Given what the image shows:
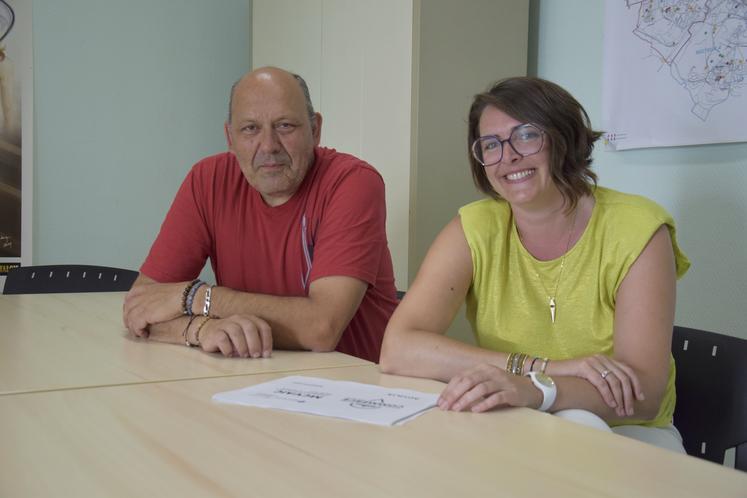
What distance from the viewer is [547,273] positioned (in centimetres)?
153

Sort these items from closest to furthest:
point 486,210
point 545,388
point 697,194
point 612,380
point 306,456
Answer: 1. point 306,456
2. point 545,388
3. point 612,380
4. point 486,210
5. point 697,194

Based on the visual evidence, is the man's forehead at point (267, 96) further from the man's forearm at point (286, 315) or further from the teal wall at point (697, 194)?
the teal wall at point (697, 194)

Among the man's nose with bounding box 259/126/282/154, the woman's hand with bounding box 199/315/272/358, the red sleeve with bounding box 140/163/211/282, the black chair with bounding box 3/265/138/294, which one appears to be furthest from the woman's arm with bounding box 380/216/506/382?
the black chair with bounding box 3/265/138/294

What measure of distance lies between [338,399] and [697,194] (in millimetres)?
1517

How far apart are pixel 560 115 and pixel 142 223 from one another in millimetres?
2540

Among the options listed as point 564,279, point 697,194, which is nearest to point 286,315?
point 564,279

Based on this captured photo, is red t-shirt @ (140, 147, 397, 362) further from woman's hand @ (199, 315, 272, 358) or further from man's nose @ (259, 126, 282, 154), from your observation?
woman's hand @ (199, 315, 272, 358)

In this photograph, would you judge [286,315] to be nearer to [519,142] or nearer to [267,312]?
[267,312]

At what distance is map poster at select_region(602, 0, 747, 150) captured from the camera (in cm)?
200

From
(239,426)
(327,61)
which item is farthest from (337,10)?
(239,426)

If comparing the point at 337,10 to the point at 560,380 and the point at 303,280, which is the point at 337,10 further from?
the point at 560,380

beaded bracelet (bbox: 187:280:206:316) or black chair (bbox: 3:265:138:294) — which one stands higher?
beaded bracelet (bbox: 187:280:206:316)

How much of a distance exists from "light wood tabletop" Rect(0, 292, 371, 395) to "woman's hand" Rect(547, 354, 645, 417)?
412 millimetres

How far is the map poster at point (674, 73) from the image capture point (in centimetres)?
200
